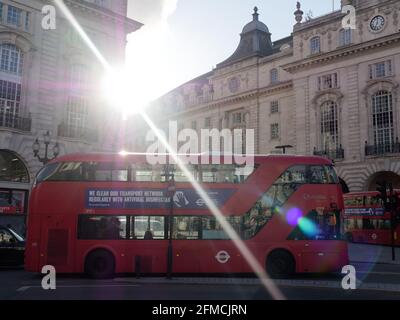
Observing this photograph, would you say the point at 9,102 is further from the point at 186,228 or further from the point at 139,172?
the point at 186,228

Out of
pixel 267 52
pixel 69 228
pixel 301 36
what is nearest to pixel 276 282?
pixel 69 228

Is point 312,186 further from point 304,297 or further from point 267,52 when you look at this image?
point 267,52

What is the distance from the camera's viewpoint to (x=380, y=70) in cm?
4209

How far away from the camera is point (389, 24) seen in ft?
134

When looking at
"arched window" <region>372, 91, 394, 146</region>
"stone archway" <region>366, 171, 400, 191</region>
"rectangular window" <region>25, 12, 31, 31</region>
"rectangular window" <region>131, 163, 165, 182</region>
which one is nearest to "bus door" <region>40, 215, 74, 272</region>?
"rectangular window" <region>131, 163, 165, 182</region>

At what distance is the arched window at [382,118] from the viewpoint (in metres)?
41.4

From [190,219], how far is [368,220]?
2216 cm

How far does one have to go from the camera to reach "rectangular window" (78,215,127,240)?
54.2ft

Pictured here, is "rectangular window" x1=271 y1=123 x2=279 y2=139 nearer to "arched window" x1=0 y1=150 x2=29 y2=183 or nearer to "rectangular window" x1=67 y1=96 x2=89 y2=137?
"rectangular window" x1=67 y1=96 x2=89 y2=137

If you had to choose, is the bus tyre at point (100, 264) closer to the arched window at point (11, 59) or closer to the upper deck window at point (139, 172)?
the upper deck window at point (139, 172)

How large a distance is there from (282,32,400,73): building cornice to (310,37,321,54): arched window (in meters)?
1.02

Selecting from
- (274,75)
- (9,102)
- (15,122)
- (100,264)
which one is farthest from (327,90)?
(100,264)

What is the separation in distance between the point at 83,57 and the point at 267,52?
92.9ft

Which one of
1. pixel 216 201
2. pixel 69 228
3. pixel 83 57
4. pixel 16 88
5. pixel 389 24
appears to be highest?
pixel 389 24
